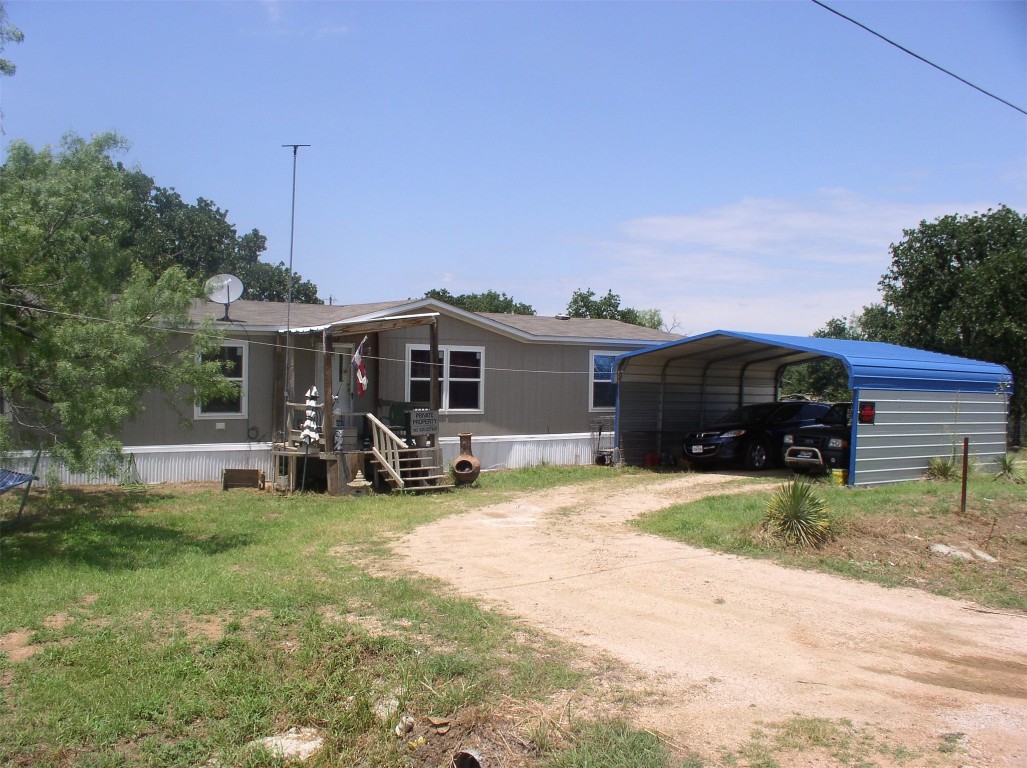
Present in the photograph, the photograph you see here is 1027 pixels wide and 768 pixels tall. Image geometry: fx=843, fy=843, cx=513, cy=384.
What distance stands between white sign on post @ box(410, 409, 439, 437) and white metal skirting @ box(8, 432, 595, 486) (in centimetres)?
165

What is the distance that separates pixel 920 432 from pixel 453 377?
898 cm

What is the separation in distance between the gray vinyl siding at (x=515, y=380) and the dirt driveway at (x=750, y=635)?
6.61 meters

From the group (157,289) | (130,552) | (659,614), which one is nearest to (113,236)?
(157,289)

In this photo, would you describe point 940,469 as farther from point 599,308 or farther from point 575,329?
point 599,308

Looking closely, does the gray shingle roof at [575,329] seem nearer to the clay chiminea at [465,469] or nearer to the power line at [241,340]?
the power line at [241,340]

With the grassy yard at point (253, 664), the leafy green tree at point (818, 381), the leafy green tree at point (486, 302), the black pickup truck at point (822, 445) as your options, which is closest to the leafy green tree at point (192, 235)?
the leafy green tree at point (486, 302)

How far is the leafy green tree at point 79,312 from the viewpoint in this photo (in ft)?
28.7

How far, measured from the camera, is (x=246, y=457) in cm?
1505

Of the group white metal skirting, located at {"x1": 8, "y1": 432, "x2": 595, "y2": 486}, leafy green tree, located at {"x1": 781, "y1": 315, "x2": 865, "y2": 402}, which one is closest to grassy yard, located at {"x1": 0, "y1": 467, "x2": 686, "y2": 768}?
white metal skirting, located at {"x1": 8, "y1": 432, "x2": 595, "y2": 486}

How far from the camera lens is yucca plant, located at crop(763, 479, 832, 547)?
9539 mm

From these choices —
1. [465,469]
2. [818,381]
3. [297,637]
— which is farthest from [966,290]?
[297,637]

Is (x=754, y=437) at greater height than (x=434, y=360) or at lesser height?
lesser

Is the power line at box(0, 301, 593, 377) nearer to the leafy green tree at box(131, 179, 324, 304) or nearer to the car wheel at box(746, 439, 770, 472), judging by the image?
the car wheel at box(746, 439, 770, 472)

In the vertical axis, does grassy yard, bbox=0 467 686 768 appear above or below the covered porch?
below
